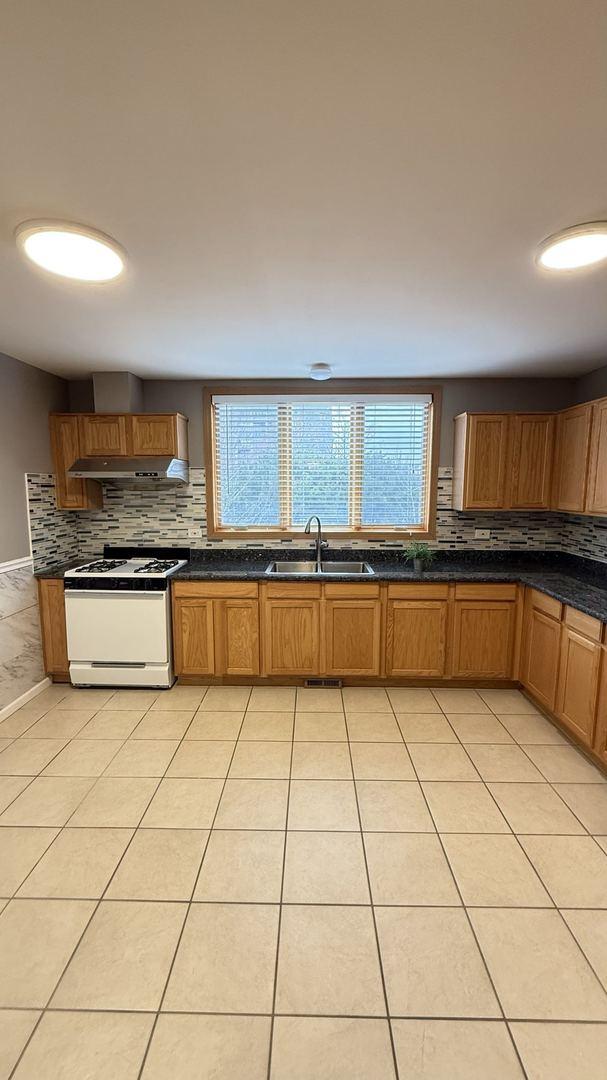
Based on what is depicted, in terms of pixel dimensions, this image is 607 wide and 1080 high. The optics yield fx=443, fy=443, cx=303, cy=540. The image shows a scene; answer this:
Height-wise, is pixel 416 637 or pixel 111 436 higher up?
pixel 111 436

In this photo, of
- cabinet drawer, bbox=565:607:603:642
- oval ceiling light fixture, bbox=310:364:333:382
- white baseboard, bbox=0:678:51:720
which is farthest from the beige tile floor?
oval ceiling light fixture, bbox=310:364:333:382

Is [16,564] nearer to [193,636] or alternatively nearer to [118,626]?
[118,626]

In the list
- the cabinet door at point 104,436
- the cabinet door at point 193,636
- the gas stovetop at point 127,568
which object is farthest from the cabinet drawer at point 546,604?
the cabinet door at point 104,436

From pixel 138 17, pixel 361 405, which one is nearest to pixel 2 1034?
pixel 138 17

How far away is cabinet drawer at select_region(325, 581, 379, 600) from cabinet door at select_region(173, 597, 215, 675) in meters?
0.88

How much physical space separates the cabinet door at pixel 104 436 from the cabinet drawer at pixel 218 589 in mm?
1117

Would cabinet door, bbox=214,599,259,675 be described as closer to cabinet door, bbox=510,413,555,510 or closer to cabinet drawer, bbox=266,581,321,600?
cabinet drawer, bbox=266,581,321,600

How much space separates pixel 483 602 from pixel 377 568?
809 millimetres

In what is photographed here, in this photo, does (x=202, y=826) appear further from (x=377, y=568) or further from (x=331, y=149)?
(x=331, y=149)

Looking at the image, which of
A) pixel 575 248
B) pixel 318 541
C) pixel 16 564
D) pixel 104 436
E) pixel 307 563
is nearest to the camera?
pixel 575 248

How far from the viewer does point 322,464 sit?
146 inches

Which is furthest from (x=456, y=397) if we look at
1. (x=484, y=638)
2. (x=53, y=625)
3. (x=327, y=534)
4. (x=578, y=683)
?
(x=53, y=625)

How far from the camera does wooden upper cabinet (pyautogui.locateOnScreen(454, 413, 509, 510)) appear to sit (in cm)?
330

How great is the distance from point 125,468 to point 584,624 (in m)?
3.15
